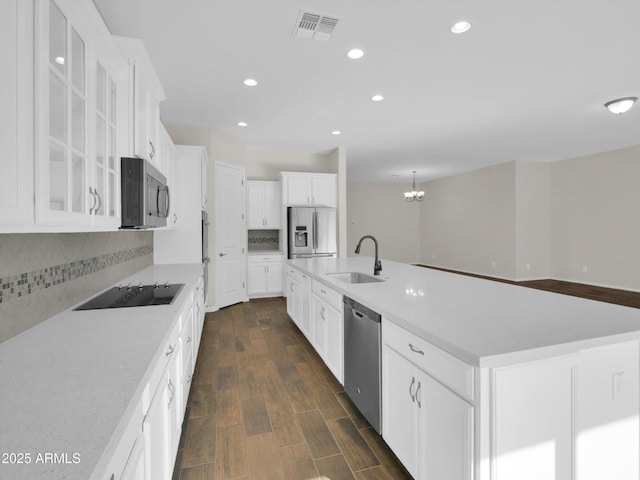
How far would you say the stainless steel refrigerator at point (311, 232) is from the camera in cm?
562

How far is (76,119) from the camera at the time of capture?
1.16m

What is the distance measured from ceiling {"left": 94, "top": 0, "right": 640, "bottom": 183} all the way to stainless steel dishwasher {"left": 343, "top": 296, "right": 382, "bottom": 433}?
6.81 ft

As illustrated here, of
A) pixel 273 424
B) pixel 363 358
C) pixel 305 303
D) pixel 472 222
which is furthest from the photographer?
pixel 472 222

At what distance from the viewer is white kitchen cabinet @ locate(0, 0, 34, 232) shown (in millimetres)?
800

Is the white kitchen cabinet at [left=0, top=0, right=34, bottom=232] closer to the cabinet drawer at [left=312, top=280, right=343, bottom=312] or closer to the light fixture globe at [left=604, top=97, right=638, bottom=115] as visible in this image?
the cabinet drawer at [left=312, top=280, right=343, bottom=312]

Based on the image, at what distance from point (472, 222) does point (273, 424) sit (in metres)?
8.08

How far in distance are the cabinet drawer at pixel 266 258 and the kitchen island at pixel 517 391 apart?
433cm

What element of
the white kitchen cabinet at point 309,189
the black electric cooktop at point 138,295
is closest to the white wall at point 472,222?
the white kitchen cabinet at point 309,189

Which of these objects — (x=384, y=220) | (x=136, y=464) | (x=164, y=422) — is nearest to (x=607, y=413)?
(x=136, y=464)

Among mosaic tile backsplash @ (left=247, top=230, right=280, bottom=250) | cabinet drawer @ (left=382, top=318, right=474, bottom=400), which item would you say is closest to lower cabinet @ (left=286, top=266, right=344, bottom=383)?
cabinet drawer @ (left=382, top=318, right=474, bottom=400)

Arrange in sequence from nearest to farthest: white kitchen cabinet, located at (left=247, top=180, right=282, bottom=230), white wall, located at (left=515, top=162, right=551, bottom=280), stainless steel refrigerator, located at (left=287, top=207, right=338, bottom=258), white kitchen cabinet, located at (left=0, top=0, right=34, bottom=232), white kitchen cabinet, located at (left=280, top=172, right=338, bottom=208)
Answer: white kitchen cabinet, located at (left=0, top=0, right=34, bottom=232) < stainless steel refrigerator, located at (left=287, top=207, right=338, bottom=258) < white kitchen cabinet, located at (left=280, top=172, right=338, bottom=208) < white kitchen cabinet, located at (left=247, top=180, right=282, bottom=230) < white wall, located at (left=515, top=162, right=551, bottom=280)

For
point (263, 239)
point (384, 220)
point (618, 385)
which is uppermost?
point (384, 220)

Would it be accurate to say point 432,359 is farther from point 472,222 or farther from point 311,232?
point 472,222

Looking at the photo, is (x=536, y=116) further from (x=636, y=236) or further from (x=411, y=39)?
(x=636, y=236)
